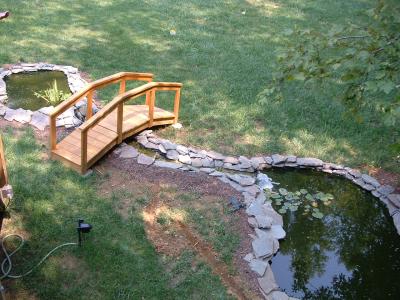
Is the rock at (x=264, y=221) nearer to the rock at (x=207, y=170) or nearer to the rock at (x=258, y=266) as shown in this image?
the rock at (x=258, y=266)

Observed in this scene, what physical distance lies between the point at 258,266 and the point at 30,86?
5.94 m

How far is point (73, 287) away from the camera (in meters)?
4.76

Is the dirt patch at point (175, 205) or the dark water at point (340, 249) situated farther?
the dark water at point (340, 249)

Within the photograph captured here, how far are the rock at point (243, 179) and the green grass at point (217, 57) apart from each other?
0.83 m

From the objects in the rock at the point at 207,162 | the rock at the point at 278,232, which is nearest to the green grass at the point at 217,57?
the rock at the point at 207,162

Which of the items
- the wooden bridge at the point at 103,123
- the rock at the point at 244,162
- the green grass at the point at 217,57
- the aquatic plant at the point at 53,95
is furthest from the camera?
the aquatic plant at the point at 53,95

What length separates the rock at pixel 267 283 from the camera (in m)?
5.04

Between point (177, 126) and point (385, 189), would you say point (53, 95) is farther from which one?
point (385, 189)

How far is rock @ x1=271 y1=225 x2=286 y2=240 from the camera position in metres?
5.91

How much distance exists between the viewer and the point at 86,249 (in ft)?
17.1

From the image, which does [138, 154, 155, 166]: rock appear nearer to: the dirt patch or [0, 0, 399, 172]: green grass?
the dirt patch

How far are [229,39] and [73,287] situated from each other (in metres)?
8.52

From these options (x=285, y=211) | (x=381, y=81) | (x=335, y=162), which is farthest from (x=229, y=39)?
(x=381, y=81)

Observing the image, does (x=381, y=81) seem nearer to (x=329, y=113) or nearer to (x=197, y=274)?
(x=197, y=274)
